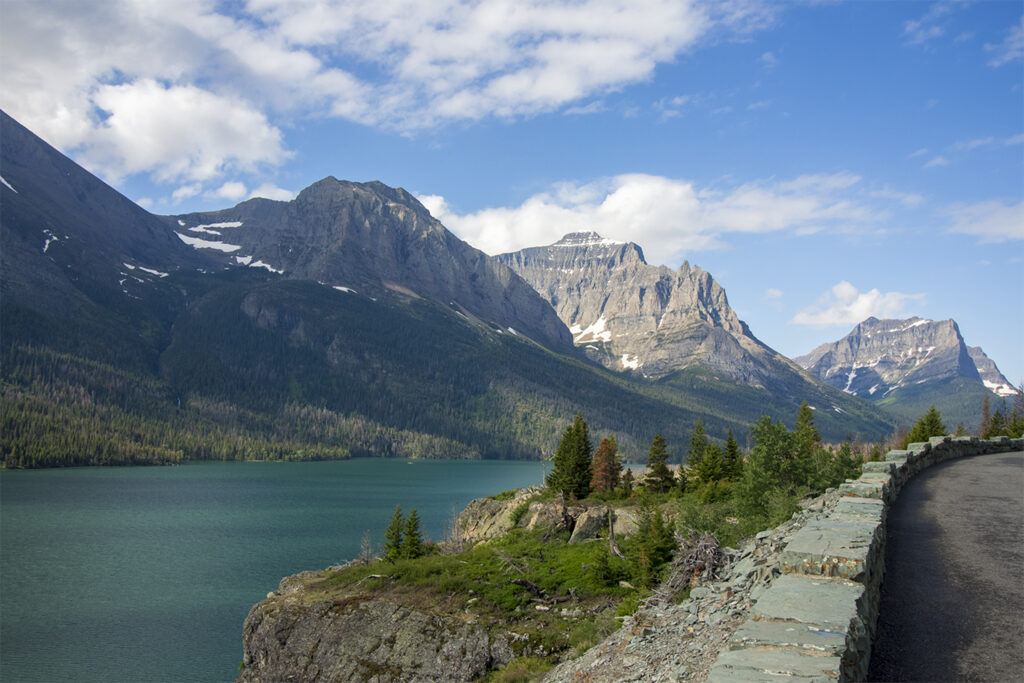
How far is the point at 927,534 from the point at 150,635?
55790mm

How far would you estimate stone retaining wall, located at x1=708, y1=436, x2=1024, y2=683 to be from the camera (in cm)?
679

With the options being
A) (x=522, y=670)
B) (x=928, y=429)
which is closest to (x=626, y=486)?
(x=522, y=670)

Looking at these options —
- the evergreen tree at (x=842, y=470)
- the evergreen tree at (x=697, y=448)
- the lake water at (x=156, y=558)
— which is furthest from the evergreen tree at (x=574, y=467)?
the lake water at (x=156, y=558)

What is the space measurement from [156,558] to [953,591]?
273 ft

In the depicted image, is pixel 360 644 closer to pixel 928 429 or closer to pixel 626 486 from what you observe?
pixel 626 486

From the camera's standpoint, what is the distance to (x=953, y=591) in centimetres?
1088

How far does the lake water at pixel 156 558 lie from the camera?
4747 cm

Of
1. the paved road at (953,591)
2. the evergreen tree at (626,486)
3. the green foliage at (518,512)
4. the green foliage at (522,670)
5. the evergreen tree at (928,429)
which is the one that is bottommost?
the green foliage at (522,670)

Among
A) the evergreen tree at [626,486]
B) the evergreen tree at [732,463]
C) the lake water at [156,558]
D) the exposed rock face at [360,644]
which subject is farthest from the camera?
the evergreen tree at [626,486]

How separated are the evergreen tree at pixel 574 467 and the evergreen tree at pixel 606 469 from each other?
66 centimetres

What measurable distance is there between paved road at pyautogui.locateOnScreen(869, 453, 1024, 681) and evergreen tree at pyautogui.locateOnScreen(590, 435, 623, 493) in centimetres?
3944

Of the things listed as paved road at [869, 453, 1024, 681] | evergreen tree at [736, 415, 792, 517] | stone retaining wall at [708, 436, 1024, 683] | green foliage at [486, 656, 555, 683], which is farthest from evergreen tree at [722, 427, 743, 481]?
stone retaining wall at [708, 436, 1024, 683]

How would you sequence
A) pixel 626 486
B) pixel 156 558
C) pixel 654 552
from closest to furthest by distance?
pixel 654 552, pixel 626 486, pixel 156 558

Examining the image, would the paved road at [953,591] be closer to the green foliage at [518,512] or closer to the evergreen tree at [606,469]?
the green foliage at [518,512]
